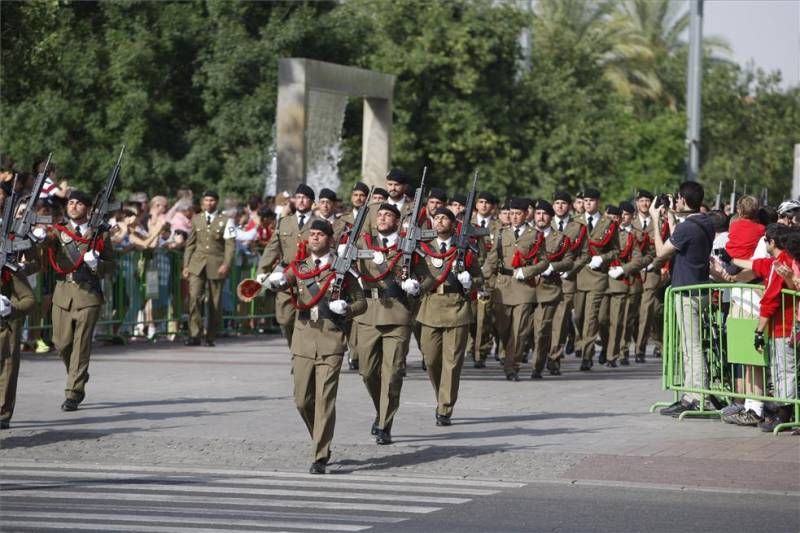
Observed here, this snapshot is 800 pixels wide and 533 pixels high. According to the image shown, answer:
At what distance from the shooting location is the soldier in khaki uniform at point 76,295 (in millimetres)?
14758

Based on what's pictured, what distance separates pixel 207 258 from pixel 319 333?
10.2m

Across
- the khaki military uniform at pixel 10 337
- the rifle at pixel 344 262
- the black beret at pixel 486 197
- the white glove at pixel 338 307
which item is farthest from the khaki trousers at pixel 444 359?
the black beret at pixel 486 197

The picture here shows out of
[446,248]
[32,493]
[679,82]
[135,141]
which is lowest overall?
[32,493]

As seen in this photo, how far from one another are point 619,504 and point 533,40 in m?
44.0

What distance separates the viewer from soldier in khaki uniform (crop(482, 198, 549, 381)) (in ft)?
58.5

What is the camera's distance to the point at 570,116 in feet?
150

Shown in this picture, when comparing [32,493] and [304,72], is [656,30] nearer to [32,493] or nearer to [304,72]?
[304,72]

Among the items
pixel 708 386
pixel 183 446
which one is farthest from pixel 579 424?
pixel 183 446

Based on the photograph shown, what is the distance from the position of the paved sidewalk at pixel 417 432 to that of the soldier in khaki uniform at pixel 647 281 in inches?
121

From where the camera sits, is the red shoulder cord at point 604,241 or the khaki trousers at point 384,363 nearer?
the khaki trousers at point 384,363

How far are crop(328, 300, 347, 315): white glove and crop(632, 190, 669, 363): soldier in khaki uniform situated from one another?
970 cm

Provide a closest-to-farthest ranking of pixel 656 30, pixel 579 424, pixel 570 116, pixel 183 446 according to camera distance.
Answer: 1. pixel 183 446
2. pixel 579 424
3. pixel 570 116
4. pixel 656 30

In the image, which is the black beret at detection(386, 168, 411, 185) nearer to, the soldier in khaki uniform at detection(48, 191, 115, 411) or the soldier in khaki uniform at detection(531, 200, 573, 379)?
the soldier in khaki uniform at detection(531, 200, 573, 379)

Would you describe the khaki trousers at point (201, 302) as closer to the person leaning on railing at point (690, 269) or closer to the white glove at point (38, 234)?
the white glove at point (38, 234)
